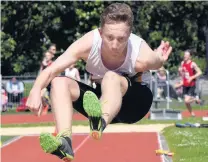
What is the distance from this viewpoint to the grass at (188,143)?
289 inches

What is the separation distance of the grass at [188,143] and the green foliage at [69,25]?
738 inches

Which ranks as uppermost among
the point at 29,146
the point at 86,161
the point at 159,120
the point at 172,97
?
the point at 86,161

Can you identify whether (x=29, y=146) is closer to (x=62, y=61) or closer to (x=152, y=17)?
(x=62, y=61)

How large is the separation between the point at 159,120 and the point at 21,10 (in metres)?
17.3

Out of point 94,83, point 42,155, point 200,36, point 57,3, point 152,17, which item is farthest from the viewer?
point 200,36

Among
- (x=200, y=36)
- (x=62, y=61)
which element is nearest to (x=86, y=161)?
(x=62, y=61)

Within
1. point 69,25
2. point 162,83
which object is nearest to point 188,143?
point 162,83

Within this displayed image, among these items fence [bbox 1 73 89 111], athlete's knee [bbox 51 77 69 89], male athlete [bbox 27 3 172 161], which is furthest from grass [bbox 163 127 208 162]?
fence [bbox 1 73 89 111]

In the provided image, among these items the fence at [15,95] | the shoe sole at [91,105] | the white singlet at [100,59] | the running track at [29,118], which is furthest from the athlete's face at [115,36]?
the fence at [15,95]

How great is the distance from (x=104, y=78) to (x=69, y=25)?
27.6 metres

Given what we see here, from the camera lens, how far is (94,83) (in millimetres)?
5254

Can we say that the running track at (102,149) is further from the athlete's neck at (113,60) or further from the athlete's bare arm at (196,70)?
the athlete's bare arm at (196,70)

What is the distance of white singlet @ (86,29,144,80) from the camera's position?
194 inches

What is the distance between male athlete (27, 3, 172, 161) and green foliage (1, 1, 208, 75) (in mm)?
24166
